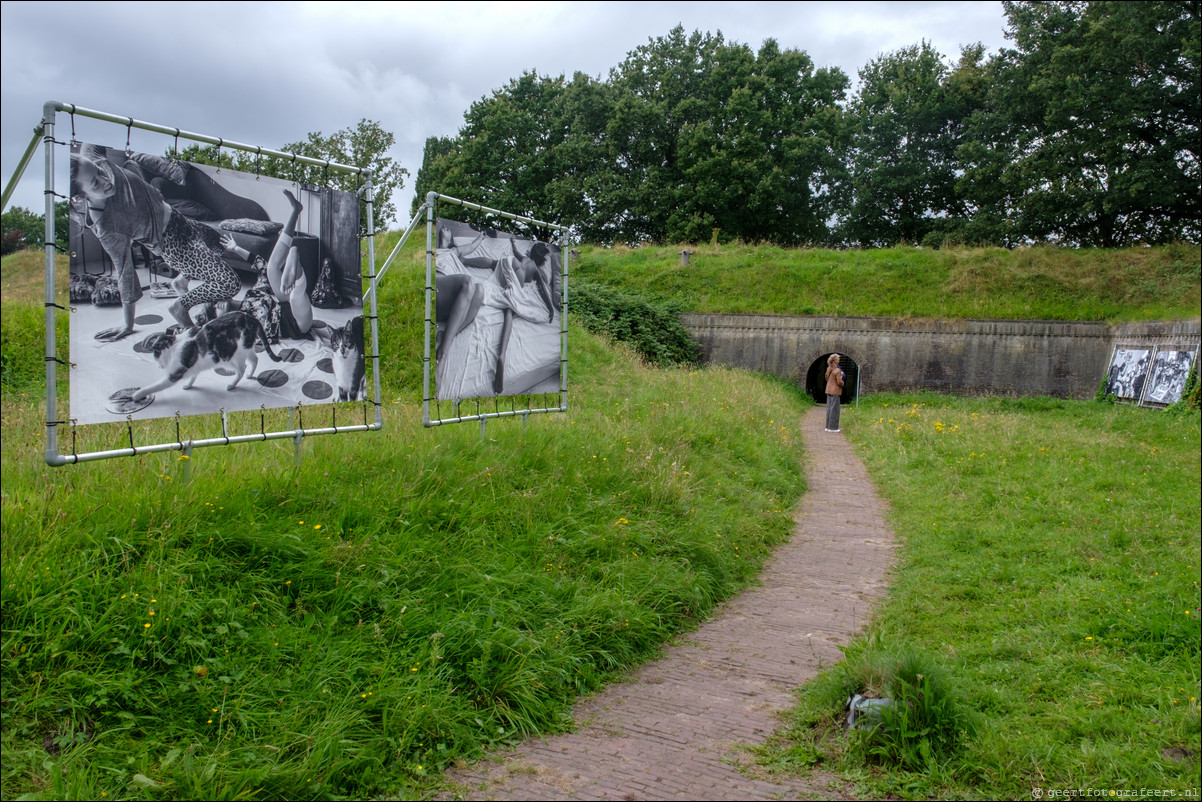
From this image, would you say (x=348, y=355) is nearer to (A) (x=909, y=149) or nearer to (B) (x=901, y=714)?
(B) (x=901, y=714)

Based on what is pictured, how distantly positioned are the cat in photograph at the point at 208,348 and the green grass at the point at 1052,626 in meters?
4.23

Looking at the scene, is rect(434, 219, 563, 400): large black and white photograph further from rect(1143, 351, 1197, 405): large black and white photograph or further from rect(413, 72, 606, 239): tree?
rect(413, 72, 606, 239): tree

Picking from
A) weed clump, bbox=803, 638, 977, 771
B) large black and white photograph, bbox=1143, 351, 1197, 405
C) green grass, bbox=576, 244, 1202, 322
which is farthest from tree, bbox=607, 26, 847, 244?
weed clump, bbox=803, 638, 977, 771

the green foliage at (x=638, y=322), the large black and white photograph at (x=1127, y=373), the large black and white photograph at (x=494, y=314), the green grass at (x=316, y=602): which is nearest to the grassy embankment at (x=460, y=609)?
the green grass at (x=316, y=602)

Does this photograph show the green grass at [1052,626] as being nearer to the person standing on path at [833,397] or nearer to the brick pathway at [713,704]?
the brick pathway at [713,704]

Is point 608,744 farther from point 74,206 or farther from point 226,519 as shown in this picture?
point 74,206

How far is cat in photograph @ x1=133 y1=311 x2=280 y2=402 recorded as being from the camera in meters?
4.84

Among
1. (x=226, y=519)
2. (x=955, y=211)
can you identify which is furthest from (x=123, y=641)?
(x=955, y=211)

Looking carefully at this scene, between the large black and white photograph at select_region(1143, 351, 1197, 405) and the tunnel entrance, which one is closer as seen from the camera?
the large black and white photograph at select_region(1143, 351, 1197, 405)

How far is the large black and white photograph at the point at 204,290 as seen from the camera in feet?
14.8

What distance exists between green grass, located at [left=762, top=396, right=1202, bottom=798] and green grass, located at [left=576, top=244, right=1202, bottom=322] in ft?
50.2

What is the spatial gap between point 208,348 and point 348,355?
3.81 ft

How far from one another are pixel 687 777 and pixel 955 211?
38.1 m

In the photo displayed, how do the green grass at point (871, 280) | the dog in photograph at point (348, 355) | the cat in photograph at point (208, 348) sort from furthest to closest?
1. the green grass at point (871, 280)
2. the dog in photograph at point (348, 355)
3. the cat in photograph at point (208, 348)
